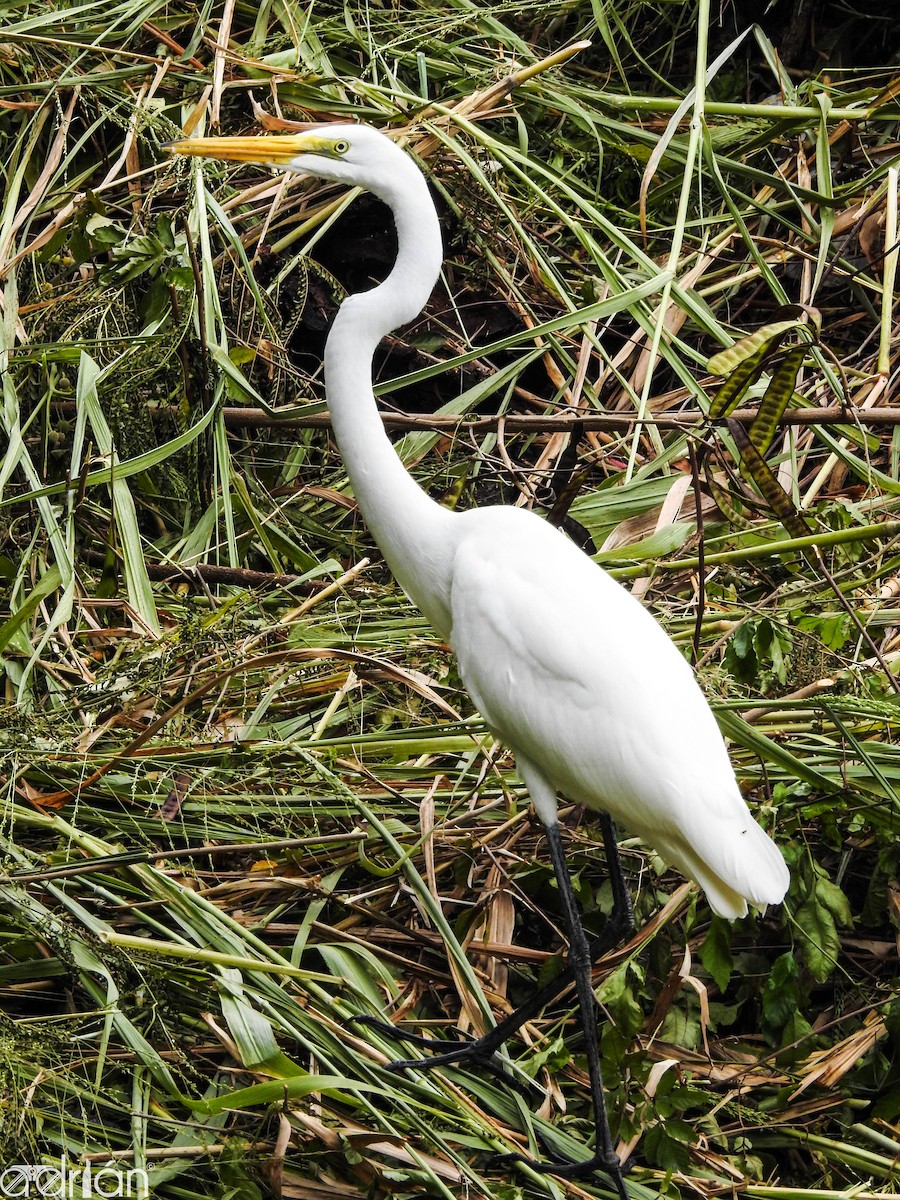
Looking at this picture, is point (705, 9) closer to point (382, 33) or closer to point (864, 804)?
point (382, 33)

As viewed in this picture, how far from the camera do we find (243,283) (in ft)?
10.5

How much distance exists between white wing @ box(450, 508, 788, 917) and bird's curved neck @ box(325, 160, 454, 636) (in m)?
0.12

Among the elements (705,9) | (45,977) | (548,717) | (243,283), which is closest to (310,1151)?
(45,977)

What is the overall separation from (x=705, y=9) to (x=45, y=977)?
2.71m

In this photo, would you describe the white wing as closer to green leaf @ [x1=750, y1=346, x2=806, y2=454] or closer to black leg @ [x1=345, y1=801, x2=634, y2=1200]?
black leg @ [x1=345, y1=801, x2=634, y2=1200]

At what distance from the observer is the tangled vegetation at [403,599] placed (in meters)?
1.99

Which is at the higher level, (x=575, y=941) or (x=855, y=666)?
(x=855, y=666)

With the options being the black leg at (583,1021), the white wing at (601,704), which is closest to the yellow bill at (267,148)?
the white wing at (601,704)

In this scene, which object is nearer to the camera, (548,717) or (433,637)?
(548,717)

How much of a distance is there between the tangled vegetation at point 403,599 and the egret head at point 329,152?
0.48 m

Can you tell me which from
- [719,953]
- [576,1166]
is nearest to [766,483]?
[719,953]

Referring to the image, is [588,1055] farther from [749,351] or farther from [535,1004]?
[749,351]

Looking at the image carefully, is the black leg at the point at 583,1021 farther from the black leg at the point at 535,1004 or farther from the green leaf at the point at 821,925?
the green leaf at the point at 821,925

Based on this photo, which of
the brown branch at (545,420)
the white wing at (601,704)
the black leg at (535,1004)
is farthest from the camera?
the brown branch at (545,420)
